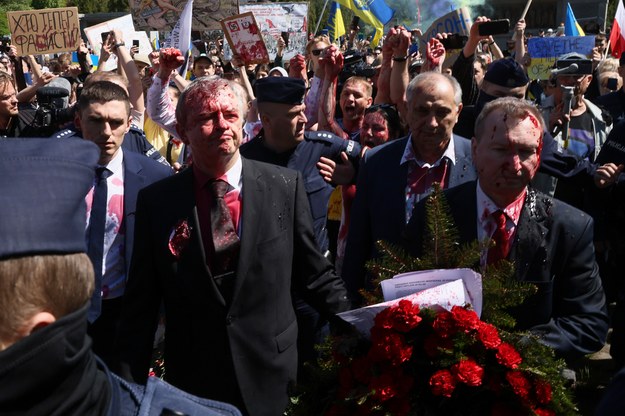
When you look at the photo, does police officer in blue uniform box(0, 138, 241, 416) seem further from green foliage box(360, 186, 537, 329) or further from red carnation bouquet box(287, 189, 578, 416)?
green foliage box(360, 186, 537, 329)

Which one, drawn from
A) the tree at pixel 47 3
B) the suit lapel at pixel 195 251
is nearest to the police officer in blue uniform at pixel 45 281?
the suit lapel at pixel 195 251

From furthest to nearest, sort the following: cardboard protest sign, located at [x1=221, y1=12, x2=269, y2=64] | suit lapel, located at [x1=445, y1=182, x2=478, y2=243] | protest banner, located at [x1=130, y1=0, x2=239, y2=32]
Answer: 1. protest banner, located at [x1=130, y1=0, x2=239, y2=32]
2. cardboard protest sign, located at [x1=221, y1=12, x2=269, y2=64]
3. suit lapel, located at [x1=445, y1=182, x2=478, y2=243]

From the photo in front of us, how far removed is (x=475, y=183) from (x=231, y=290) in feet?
3.51

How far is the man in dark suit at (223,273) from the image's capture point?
334 centimetres

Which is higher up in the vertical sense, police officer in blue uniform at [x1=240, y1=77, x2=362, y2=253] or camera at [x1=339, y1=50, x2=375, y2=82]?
police officer in blue uniform at [x1=240, y1=77, x2=362, y2=253]

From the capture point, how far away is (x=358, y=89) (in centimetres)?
598

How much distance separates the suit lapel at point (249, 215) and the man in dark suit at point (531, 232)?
0.66 m

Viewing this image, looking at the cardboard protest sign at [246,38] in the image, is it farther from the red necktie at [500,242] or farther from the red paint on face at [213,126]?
the red necktie at [500,242]

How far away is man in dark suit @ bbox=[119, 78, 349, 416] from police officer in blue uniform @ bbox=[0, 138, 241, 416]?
171 cm

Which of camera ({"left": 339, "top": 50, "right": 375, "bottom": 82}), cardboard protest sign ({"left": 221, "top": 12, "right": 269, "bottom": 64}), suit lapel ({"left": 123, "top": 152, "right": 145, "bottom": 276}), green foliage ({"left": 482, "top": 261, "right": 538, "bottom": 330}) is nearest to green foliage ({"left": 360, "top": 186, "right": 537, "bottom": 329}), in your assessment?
green foliage ({"left": 482, "top": 261, "right": 538, "bottom": 330})

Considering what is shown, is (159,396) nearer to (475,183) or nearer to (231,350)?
(231,350)

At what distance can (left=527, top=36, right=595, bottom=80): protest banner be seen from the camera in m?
10.0

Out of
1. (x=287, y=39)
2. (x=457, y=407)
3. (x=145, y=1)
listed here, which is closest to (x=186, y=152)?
(x=457, y=407)

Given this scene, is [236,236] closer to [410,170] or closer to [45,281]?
[410,170]
